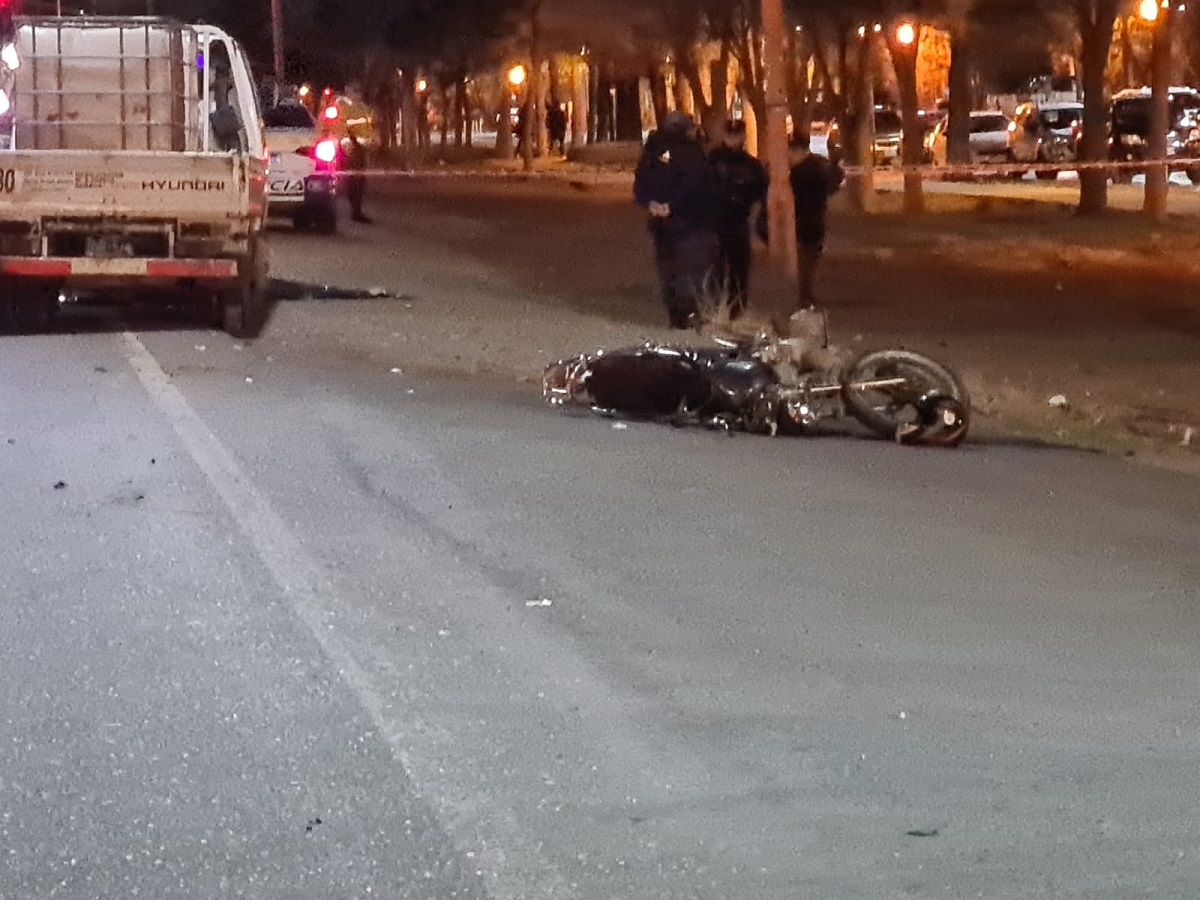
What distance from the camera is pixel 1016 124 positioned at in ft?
179

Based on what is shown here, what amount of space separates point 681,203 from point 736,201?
51 centimetres

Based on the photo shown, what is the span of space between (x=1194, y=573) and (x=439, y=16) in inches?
1929

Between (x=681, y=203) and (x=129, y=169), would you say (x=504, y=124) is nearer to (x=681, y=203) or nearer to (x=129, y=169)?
(x=681, y=203)

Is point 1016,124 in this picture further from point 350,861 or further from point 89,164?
point 350,861

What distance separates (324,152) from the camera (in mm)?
27562

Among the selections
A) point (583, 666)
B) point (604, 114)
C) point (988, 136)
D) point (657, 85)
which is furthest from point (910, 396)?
point (604, 114)

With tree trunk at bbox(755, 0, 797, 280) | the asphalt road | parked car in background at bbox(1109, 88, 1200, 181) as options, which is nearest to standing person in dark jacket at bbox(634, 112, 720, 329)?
tree trunk at bbox(755, 0, 797, 280)

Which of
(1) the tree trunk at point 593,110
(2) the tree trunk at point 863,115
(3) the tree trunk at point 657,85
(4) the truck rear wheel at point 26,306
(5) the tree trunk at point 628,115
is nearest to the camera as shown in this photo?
(4) the truck rear wheel at point 26,306

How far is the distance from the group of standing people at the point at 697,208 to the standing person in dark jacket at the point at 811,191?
63cm

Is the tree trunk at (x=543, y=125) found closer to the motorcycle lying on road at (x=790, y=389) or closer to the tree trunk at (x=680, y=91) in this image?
the tree trunk at (x=680, y=91)

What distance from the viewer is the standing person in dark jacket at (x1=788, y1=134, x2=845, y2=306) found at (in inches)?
704

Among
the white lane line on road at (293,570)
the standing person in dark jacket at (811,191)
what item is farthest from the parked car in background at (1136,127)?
the white lane line on road at (293,570)

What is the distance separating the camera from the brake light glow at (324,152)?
27.5 meters

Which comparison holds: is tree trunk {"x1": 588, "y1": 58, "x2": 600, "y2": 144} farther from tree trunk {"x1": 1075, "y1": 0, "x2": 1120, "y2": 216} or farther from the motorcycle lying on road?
the motorcycle lying on road
